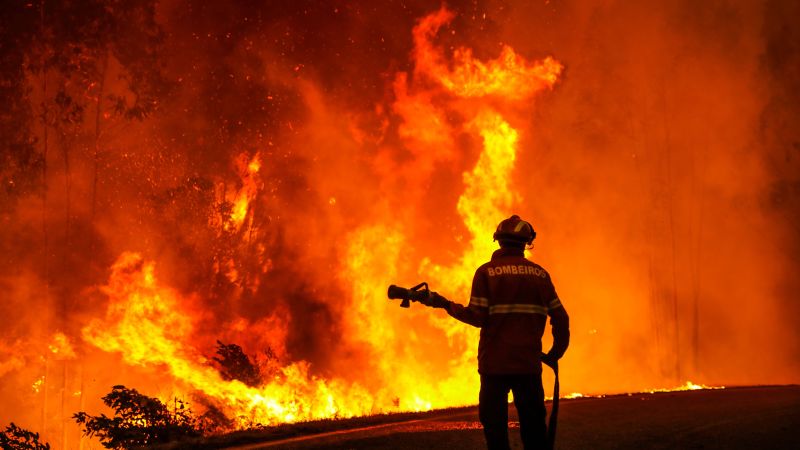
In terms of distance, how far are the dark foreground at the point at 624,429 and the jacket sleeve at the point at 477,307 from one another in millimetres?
1915

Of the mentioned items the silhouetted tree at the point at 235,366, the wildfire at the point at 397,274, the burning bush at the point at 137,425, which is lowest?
the burning bush at the point at 137,425

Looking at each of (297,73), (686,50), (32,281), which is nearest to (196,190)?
(297,73)

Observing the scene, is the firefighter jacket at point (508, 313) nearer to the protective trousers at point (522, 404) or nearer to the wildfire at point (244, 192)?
the protective trousers at point (522, 404)

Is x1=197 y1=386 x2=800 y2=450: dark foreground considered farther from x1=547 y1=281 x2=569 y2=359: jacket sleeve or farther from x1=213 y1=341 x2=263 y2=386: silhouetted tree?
x1=213 y1=341 x2=263 y2=386: silhouetted tree

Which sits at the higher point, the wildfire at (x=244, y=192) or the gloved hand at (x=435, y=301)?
the wildfire at (x=244, y=192)

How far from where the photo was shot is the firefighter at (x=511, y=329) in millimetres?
4234

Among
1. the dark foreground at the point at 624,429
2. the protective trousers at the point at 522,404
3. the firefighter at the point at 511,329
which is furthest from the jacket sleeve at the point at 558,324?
the dark foreground at the point at 624,429

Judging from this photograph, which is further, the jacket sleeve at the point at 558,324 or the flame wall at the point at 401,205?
the flame wall at the point at 401,205

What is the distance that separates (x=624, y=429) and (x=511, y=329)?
304cm

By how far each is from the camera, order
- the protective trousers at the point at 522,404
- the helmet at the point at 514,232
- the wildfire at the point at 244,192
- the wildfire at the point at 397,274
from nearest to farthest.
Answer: the protective trousers at the point at 522,404
the helmet at the point at 514,232
the wildfire at the point at 397,274
the wildfire at the point at 244,192

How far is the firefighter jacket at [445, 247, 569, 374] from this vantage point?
168 inches

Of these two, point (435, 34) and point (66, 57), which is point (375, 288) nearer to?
point (435, 34)

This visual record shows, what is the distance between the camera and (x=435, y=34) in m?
16.5

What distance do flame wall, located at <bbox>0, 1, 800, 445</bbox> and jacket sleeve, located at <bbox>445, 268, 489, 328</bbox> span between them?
806 cm
